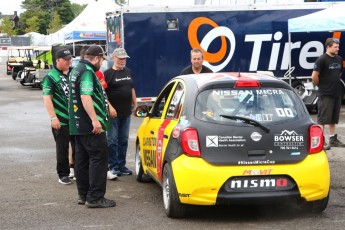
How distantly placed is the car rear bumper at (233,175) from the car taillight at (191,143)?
0.05 metres

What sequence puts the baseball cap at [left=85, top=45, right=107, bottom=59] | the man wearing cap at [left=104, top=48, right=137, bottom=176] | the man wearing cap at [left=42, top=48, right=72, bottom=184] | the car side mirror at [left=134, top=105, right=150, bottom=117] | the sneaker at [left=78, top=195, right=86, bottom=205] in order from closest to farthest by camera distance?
the baseball cap at [left=85, top=45, right=107, bottom=59] < the sneaker at [left=78, top=195, right=86, bottom=205] < the car side mirror at [left=134, top=105, right=150, bottom=117] < the man wearing cap at [left=42, top=48, right=72, bottom=184] < the man wearing cap at [left=104, top=48, right=137, bottom=176]

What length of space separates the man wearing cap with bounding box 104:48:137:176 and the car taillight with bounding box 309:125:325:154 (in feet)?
10.2

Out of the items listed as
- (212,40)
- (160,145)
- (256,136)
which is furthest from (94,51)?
(212,40)

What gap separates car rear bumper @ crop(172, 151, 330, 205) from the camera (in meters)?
5.95

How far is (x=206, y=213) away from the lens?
21.5 ft

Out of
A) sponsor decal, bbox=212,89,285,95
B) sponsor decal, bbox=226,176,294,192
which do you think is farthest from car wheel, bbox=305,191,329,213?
sponsor decal, bbox=212,89,285,95

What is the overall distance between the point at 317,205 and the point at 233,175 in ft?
3.30

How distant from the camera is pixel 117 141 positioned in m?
8.77

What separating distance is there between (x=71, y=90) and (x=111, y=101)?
1.68 meters

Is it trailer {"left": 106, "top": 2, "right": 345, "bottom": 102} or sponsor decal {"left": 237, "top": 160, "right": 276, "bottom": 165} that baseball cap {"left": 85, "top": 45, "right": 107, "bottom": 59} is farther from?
trailer {"left": 106, "top": 2, "right": 345, "bottom": 102}

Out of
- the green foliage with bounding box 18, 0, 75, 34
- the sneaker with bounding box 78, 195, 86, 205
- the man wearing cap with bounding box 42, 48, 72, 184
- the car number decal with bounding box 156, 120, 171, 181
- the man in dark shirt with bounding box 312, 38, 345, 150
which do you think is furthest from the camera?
the green foliage with bounding box 18, 0, 75, 34

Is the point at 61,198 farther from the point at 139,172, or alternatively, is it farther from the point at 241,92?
the point at 241,92

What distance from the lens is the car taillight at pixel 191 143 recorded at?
605 centimetres

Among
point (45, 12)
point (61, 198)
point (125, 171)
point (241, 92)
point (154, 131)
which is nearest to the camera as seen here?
point (241, 92)
